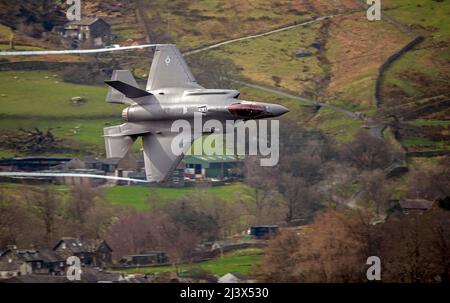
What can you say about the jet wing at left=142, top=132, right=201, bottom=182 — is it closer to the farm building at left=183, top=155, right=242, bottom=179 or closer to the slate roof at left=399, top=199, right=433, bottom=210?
the farm building at left=183, top=155, right=242, bottom=179

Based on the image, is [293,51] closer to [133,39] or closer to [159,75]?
[133,39]

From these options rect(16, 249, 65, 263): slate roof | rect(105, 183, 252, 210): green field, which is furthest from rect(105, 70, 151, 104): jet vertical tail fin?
rect(105, 183, 252, 210): green field

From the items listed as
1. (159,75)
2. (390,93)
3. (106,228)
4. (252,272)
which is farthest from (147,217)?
(390,93)

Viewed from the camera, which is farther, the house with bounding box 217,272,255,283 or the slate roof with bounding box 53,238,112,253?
the slate roof with bounding box 53,238,112,253

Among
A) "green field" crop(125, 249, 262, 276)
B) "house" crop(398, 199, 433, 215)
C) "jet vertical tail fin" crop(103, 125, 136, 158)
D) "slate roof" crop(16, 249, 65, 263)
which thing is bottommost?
"green field" crop(125, 249, 262, 276)
